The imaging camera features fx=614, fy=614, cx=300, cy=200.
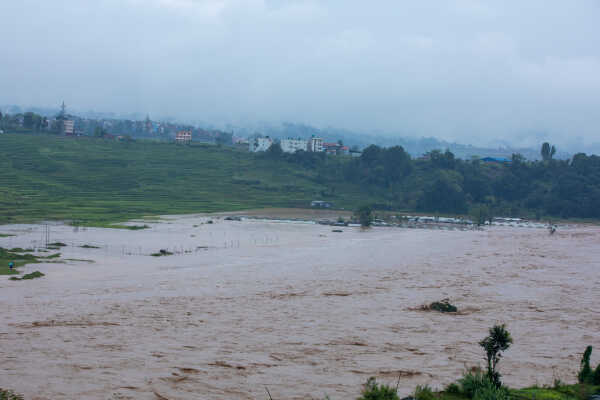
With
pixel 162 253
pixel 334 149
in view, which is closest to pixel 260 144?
pixel 334 149

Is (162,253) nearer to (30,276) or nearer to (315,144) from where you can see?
(30,276)

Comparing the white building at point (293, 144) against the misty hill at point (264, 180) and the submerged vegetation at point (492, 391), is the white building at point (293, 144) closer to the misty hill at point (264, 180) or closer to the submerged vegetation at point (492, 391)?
the misty hill at point (264, 180)

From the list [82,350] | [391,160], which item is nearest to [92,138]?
[391,160]

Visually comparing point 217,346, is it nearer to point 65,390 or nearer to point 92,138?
point 65,390

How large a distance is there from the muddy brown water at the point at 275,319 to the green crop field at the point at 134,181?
16.8m

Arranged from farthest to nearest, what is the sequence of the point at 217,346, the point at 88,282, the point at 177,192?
the point at 177,192 → the point at 88,282 → the point at 217,346

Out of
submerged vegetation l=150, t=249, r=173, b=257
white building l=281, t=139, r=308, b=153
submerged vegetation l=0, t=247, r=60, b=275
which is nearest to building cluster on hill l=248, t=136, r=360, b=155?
white building l=281, t=139, r=308, b=153

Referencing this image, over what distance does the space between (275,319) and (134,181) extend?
54.6m

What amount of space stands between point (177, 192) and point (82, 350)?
53424 millimetres

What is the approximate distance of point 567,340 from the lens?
17.0 m

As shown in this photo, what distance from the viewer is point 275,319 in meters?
18.7

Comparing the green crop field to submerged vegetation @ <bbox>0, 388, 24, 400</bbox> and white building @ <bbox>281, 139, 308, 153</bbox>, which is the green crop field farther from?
submerged vegetation @ <bbox>0, 388, 24, 400</bbox>

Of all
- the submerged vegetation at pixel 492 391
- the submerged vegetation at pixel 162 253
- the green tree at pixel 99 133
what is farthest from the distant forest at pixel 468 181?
the submerged vegetation at pixel 492 391

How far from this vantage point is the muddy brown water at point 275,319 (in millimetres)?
13133
